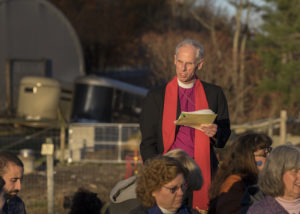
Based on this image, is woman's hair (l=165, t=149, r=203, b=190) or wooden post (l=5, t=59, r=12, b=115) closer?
woman's hair (l=165, t=149, r=203, b=190)

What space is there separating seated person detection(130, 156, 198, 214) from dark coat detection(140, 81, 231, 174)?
3.64 feet

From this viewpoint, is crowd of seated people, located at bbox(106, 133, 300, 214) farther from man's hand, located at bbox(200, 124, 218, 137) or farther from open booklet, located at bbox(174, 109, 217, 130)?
open booklet, located at bbox(174, 109, 217, 130)

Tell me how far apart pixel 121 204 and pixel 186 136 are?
792 mm

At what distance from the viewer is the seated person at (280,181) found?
3.74 metres

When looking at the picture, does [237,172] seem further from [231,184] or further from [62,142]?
[62,142]

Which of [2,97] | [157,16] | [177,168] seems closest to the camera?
[177,168]

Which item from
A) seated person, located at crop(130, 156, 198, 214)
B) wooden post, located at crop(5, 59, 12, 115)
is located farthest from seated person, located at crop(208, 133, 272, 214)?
wooden post, located at crop(5, 59, 12, 115)

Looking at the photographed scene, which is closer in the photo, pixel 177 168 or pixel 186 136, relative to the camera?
pixel 177 168

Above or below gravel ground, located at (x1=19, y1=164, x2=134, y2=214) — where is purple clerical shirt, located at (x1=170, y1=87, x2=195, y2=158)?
above

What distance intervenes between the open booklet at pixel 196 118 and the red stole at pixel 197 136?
0.22m

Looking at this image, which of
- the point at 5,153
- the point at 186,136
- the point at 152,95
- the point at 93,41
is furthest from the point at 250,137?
the point at 93,41

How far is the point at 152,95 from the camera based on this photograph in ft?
15.6

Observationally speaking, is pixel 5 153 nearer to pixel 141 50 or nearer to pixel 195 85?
pixel 195 85

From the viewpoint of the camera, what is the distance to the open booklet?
14.2 ft
